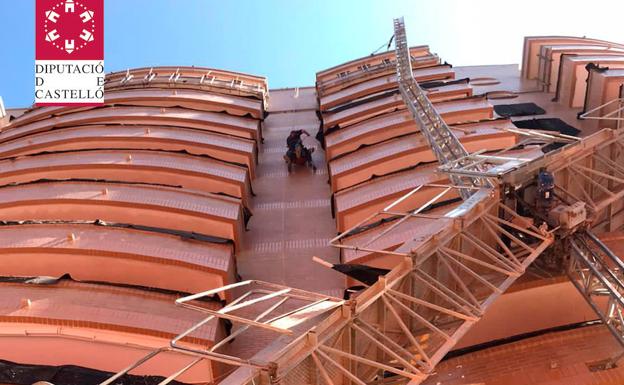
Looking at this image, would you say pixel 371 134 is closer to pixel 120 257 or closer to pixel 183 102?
pixel 183 102

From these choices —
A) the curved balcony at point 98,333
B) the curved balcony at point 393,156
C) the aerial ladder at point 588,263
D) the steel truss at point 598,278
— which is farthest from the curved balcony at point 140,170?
the steel truss at point 598,278

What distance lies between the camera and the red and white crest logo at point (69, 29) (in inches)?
1097

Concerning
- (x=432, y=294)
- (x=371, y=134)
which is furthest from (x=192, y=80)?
(x=432, y=294)

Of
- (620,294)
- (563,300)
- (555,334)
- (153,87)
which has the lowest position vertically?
(555,334)

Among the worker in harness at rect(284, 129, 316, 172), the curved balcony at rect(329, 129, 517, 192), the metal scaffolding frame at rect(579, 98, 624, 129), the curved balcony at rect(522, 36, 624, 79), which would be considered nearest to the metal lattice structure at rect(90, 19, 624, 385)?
the metal scaffolding frame at rect(579, 98, 624, 129)

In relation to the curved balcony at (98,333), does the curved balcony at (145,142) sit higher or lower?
higher

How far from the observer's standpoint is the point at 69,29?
28.4m

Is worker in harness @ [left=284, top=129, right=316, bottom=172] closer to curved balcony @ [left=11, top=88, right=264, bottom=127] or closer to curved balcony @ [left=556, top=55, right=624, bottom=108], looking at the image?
curved balcony @ [left=11, top=88, right=264, bottom=127]

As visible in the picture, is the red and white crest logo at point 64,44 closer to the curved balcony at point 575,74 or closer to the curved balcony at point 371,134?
the curved balcony at point 371,134

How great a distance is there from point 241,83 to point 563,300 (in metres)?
27.7

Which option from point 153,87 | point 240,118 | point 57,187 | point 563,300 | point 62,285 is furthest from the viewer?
point 153,87

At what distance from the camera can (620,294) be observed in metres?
15.4

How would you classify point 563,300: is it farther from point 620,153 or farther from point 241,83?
point 241,83

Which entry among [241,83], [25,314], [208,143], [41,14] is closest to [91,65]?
[41,14]
